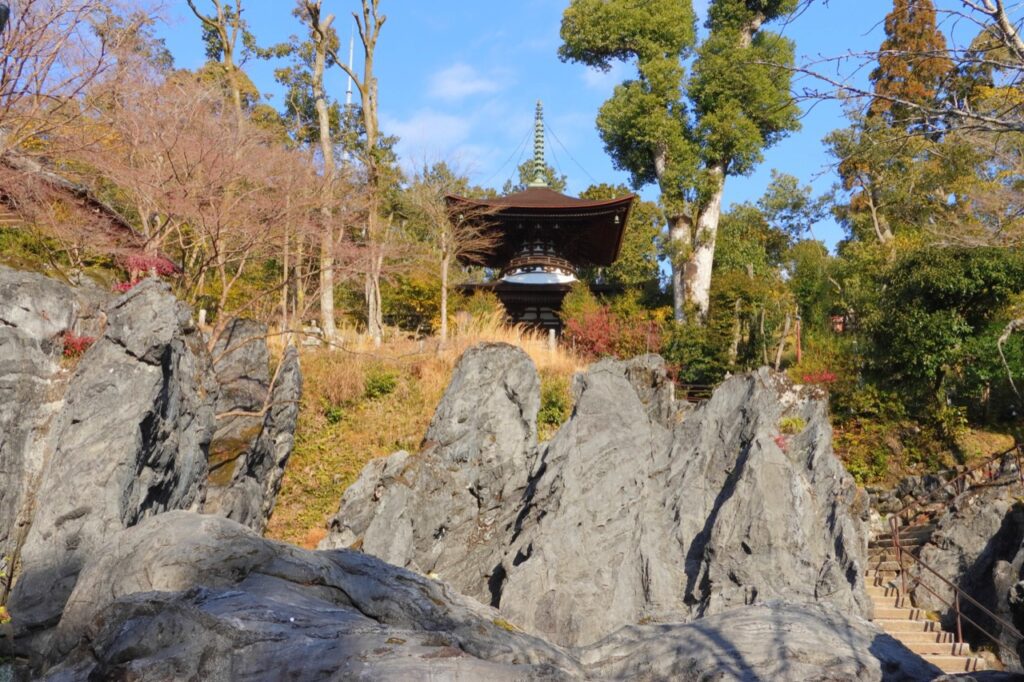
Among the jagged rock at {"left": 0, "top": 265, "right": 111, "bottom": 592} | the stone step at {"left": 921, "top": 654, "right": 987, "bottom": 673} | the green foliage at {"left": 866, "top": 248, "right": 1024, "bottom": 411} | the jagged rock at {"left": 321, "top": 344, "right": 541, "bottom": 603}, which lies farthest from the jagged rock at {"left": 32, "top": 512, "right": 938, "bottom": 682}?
the green foliage at {"left": 866, "top": 248, "right": 1024, "bottom": 411}

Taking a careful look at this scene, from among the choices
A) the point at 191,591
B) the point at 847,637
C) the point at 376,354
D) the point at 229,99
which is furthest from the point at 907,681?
the point at 229,99

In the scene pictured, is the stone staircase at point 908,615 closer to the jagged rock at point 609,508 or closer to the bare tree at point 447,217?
the jagged rock at point 609,508

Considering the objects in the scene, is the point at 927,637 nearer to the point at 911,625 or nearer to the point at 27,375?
the point at 911,625

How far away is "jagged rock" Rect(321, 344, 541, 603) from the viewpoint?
40.2 feet

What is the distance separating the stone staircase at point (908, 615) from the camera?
388 inches

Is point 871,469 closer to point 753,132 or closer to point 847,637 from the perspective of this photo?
point 753,132

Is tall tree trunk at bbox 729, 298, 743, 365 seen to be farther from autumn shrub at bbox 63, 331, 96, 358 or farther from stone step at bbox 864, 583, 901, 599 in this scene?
autumn shrub at bbox 63, 331, 96, 358

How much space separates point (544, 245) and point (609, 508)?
1466 centimetres

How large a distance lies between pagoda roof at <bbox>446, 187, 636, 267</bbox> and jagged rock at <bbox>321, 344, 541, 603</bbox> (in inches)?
379

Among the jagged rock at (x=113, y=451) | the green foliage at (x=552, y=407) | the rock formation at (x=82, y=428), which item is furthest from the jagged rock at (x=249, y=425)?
the green foliage at (x=552, y=407)

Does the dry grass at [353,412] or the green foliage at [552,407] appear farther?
the green foliage at [552,407]

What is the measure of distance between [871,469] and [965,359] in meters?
3.25

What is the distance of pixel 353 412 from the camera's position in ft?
52.3

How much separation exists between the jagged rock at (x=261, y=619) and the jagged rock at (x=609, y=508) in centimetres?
564
